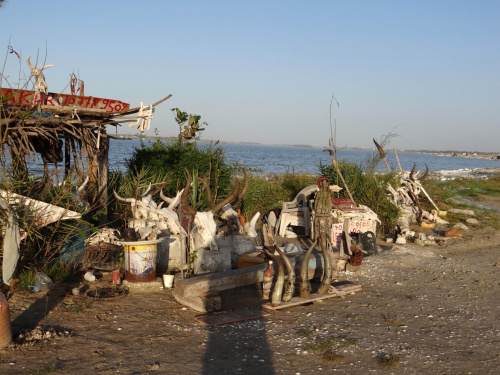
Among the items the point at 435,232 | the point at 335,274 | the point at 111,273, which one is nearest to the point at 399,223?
the point at 435,232

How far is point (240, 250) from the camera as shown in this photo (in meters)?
9.39

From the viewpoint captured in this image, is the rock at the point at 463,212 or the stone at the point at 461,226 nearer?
the stone at the point at 461,226

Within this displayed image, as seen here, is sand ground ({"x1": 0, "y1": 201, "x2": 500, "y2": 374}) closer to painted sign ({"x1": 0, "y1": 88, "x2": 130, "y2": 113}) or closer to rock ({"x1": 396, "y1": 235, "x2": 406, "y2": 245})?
painted sign ({"x1": 0, "y1": 88, "x2": 130, "y2": 113})

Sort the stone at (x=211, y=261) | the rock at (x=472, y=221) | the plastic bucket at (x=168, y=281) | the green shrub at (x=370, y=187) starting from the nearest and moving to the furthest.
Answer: the plastic bucket at (x=168, y=281) → the stone at (x=211, y=261) → the green shrub at (x=370, y=187) → the rock at (x=472, y=221)

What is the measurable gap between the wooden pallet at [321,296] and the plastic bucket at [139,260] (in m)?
1.94

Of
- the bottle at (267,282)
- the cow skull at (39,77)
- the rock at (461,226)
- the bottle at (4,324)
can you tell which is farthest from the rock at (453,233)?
the bottle at (4,324)

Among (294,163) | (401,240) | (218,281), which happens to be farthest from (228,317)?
(294,163)

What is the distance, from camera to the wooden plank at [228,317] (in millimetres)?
6461

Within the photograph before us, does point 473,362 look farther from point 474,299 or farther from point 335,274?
point 335,274

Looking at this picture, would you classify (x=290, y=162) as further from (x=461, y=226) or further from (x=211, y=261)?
(x=211, y=261)

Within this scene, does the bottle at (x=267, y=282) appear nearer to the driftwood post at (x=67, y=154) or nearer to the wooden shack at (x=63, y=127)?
the wooden shack at (x=63, y=127)

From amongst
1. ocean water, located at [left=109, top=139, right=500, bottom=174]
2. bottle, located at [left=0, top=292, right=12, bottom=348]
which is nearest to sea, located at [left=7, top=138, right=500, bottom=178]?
ocean water, located at [left=109, top=139, right=500, bottom=174]

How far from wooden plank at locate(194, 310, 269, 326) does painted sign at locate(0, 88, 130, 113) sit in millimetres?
3948

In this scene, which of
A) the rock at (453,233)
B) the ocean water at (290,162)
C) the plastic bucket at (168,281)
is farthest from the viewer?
the ocean water at (290,162)
